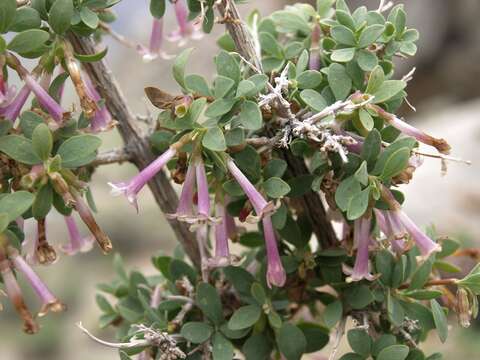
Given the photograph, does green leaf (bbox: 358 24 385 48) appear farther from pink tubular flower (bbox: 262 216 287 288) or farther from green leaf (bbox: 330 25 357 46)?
pink tubular flower (bbox: 262 216 287 288)

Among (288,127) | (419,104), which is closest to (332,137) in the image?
(288,127)

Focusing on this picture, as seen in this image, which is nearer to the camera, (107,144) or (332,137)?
(332,137)

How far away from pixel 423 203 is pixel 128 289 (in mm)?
2657

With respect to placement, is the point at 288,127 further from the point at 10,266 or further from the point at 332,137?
the point at 10,266

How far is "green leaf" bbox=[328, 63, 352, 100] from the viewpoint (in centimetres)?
78

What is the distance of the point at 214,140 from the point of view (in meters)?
0.71

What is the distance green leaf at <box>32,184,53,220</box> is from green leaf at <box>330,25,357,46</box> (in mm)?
367

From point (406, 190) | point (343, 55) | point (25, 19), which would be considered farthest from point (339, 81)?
point (406, 190)

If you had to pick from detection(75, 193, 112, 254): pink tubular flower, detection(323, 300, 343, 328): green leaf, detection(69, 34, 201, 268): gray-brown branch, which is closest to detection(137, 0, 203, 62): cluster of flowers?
detection(69, 34, 201, 268): gray-brown branch

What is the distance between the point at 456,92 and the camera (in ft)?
22.2

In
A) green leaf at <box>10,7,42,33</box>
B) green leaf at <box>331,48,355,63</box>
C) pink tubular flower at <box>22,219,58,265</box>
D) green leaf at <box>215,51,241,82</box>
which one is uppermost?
green leaf at <box>10,7,42,33</box>

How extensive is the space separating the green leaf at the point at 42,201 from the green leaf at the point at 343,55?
346 millimetres

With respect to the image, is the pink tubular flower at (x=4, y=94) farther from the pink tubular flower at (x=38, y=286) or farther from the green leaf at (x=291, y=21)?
the green leaf at (x=291, y=21)

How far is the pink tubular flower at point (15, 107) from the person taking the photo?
0.76m
